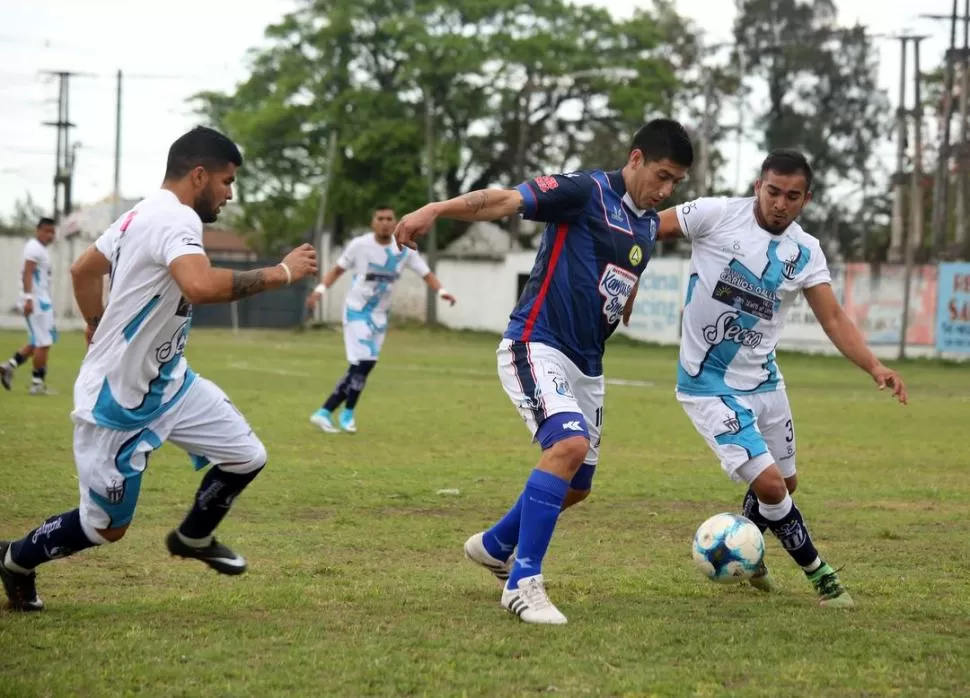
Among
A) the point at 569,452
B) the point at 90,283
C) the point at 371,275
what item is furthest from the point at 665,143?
the point at 371,275

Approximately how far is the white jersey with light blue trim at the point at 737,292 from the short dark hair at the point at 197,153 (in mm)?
2378

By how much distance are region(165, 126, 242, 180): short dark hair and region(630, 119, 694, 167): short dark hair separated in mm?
1901

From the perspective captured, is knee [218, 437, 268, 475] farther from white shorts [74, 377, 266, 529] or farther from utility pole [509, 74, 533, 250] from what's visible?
utility pole [509, 74, 533, 250]

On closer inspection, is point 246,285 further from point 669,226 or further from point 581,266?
point 669,226

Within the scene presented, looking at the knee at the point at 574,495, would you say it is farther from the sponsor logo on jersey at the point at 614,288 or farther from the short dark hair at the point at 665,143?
the short dark hair at the point at 665,143

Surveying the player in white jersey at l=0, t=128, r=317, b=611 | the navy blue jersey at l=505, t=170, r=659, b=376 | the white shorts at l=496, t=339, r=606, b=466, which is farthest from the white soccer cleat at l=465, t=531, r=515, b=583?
the player in white jersey at l=0, t=128, r=317, b=611

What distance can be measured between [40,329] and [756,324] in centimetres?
1370

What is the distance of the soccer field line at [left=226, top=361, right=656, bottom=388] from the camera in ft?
80.4

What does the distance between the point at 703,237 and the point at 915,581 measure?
6.84 ft

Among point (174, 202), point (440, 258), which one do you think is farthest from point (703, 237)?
point (440, 258)

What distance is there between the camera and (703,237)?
728 centimetres

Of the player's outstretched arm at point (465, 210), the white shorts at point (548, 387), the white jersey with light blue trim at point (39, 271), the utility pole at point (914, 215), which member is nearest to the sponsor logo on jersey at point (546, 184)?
the player's outstretched arm at point (465, 210)

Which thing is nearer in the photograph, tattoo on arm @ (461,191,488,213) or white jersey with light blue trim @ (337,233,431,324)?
tattoo on arm @ (461,191,488,213)

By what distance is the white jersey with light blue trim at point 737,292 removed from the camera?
23.5 ft
